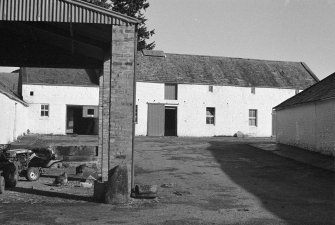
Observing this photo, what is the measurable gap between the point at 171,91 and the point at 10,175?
86.4ft

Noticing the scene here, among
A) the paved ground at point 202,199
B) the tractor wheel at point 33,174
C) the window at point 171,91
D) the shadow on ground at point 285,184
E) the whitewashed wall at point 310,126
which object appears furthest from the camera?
the window at point 171,91

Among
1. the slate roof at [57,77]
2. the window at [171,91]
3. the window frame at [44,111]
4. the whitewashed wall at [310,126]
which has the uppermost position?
the slate roof at [57,77]

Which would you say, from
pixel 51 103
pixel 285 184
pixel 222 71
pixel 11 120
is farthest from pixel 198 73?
pixel 285 184

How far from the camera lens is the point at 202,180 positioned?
43.8ft

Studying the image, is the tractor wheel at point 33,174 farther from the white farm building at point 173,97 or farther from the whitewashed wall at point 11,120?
the white farm building at point 173,97

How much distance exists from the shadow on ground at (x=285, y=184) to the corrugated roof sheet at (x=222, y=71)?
17281mm

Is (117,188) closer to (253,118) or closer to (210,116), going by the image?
(210,116)

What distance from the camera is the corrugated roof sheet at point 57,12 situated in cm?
942

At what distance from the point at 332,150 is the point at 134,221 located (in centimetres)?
1332

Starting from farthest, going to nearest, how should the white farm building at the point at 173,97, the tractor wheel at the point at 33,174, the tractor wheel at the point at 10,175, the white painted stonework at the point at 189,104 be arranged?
the white farm building at the point at 173,97 → the white painted stonework at the point at 189,104 → the tractor wheel at the point at 33,174 → the tractor wheel at the point at 10,175

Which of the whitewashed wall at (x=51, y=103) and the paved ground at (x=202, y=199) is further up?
the whitewashed wall at (x=51, y=103)

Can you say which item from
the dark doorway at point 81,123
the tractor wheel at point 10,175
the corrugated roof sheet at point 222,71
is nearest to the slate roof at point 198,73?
the corrugated roof sheet at point 222,71

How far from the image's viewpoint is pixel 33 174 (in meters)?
12.7

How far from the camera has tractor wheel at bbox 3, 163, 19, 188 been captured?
11045 millimetres
